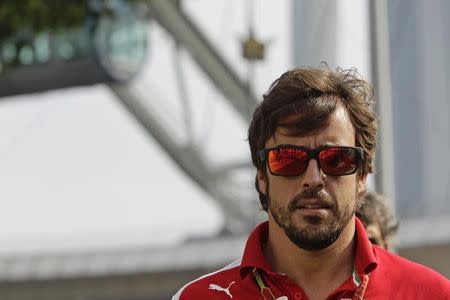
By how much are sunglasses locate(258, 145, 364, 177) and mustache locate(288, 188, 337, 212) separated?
69 mm

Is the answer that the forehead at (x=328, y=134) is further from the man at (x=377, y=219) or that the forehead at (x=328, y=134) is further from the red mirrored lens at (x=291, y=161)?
the man at (x=377, y=219)

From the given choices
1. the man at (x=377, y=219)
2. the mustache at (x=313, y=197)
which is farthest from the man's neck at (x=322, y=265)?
the man at (x=377, y=219)

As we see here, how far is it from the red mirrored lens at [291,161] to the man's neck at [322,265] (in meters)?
0.16

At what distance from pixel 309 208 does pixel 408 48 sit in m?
5.13

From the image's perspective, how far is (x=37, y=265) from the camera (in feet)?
161

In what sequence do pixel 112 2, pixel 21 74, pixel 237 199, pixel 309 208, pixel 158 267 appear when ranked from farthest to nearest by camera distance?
pixel 237 199, pixel 158 267, pixel 21 74, pixel 112 2, pixel 309 208

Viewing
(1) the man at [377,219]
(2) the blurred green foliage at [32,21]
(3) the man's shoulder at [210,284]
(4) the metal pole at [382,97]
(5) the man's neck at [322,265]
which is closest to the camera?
(5) the man's neck at [322,265]

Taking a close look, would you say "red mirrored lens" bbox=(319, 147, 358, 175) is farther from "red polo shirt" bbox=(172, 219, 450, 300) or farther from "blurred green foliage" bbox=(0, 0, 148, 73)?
"blurred green foliage" bbox=(0, 0, 148, 73)

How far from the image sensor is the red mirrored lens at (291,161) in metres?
3.73

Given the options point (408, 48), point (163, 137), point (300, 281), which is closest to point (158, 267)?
point (163, 137)

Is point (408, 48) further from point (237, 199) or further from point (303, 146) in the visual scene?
point (237, 199)

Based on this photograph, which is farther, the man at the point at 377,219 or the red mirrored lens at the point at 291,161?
the man at the point at 377,219

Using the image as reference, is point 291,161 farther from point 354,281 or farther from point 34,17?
point 34,17

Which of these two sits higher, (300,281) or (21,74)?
(300,281)
